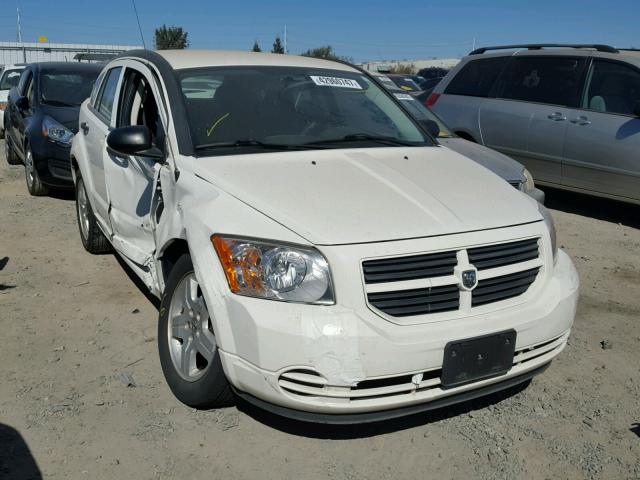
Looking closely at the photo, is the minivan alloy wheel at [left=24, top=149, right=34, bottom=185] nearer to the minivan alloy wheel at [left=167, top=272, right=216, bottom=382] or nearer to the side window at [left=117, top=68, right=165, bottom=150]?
the side window at [left=117, top=68, right=165, bottom=150]

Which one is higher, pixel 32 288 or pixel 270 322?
pixel 270 322

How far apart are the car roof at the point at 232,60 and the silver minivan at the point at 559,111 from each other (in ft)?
12.6

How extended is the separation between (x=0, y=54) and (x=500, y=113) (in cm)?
3153

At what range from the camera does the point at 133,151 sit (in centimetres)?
376

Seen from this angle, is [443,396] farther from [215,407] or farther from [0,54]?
[0,54]

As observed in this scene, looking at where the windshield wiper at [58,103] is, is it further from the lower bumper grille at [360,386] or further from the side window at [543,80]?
the lower bumper grille at [360,386]

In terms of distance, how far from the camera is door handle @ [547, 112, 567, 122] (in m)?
7.78

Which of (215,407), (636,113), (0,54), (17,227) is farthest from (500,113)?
(0,54)

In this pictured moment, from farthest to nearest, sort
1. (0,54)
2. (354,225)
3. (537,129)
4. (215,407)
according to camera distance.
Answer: (0,54)
(537,129)
(215,407)
(354,225)

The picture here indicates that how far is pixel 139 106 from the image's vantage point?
4.49 m

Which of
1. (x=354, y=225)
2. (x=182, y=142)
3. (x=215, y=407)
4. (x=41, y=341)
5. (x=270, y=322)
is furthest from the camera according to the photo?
(x=41, y=341)

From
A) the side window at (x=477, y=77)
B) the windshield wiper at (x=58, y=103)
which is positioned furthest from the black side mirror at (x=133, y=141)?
the side window at (x=477, y=77)

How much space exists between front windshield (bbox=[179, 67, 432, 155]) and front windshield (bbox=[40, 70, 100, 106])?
5.02m

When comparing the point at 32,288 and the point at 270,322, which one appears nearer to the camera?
the point at 270,322
